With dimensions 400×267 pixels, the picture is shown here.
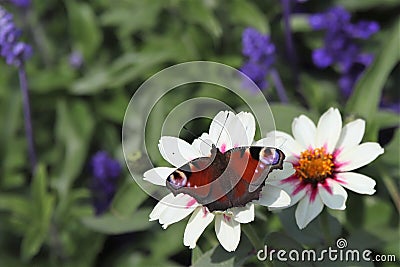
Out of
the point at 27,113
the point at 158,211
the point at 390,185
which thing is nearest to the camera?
the point at 158,211

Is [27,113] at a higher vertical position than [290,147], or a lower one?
lower

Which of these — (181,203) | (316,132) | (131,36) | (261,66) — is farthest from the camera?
(131,36)

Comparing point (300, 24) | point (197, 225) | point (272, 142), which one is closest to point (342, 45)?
point (300, 24)

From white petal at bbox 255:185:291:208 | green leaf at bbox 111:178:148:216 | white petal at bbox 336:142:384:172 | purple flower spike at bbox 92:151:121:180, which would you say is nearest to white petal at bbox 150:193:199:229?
white petal at bbox 255:185:291:208

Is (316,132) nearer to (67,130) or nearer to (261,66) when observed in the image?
(261,66)

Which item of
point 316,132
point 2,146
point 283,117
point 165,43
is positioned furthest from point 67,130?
point 316,132

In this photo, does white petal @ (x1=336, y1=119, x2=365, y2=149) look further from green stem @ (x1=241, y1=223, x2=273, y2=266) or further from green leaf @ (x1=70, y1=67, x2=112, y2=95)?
green leaf @ (x1=70, y1=67, x2=112, y2=95)

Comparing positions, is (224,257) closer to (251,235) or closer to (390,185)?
(251,235)

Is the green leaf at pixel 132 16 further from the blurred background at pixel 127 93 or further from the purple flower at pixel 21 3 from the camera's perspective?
the purple flower at pixel 21 3
